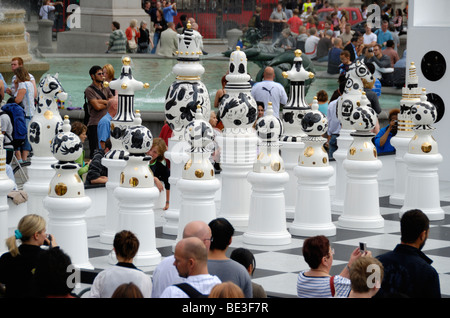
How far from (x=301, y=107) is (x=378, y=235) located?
1477 millimetres

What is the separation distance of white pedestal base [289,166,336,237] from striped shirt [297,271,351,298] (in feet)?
10.9

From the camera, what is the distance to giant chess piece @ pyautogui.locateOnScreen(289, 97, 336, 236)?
36.4 feet

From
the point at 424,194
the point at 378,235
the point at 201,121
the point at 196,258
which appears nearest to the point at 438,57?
the point at 424,194

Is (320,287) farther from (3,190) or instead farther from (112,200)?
(112,200)

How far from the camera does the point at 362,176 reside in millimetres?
11562

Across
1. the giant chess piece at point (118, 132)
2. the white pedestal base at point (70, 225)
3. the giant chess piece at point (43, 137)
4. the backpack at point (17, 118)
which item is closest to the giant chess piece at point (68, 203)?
the white pedestal base at point (70, 225)

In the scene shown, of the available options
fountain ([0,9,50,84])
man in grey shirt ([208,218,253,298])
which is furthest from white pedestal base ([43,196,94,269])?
→ fountain ([0,9,50,84])

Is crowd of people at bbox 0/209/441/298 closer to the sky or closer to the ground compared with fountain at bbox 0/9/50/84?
closer to the ground

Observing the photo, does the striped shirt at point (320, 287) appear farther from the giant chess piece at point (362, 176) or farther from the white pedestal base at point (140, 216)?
the giant chess piece at point (362, 176)

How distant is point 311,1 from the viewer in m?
42.5

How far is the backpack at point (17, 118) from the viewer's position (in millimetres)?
14430

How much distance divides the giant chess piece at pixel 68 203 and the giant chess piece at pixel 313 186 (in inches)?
93.3

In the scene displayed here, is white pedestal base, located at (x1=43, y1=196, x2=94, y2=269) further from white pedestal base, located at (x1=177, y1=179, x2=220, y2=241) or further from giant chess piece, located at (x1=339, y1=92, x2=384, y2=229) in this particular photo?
giant chess piece, located at (x1=339, y1=92, x2=384, y2=229)
